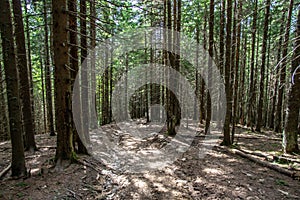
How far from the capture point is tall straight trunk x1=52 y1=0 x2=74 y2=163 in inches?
211

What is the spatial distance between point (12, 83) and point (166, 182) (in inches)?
180

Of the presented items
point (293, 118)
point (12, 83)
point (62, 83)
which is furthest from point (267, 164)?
point (12, 83)

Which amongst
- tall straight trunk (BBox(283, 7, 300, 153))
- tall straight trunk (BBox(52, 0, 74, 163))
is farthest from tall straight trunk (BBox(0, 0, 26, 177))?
tall straight trunk (BBox(283, 7, 300, 153))

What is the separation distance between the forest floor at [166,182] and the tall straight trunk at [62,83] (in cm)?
57

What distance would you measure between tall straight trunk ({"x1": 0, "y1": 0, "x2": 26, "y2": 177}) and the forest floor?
636 millimetres

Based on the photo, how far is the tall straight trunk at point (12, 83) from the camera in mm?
4426

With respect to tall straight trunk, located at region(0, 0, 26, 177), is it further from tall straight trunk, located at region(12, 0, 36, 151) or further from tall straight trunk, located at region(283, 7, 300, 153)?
tall straight trunk, located at region(283, 7, 300, 153)

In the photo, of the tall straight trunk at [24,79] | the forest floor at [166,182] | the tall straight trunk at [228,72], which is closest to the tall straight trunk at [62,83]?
the forest floor at [166,182]

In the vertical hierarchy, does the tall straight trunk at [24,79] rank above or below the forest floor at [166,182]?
above

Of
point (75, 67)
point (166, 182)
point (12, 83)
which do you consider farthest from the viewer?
point (75, 67)

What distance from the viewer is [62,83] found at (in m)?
5.60

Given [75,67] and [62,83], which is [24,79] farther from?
[62,83]

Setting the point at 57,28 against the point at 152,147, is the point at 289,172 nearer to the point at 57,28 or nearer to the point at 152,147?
the point at 152,147

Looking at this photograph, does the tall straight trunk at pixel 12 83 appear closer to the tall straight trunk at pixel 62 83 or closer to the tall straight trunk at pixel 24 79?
the tall straight trunk at pixel 62 83
